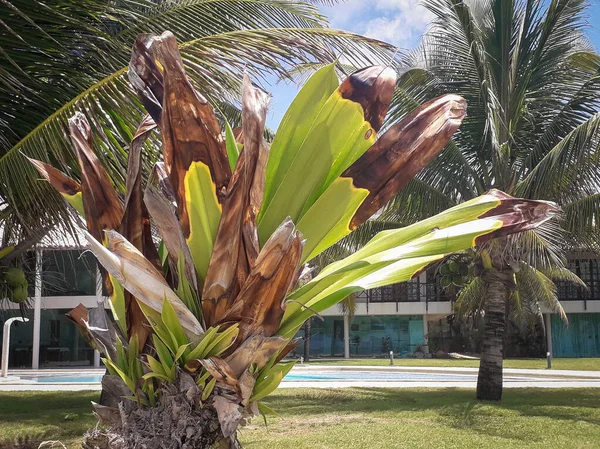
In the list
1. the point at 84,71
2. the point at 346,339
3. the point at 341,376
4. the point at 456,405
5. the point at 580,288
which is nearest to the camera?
the point at 84,71

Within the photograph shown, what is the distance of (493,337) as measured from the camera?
10703 mm

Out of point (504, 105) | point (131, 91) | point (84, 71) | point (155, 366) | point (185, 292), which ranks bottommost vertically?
point (155, 366)

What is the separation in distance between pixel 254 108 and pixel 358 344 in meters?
31.3

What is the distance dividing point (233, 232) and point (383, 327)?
101 ft

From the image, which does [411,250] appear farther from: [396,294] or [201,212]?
[396,294]

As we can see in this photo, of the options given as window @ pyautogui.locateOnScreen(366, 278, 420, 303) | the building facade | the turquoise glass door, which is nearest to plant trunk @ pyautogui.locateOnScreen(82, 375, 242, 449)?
the building facade

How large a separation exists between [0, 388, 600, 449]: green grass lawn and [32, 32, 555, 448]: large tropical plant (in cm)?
420

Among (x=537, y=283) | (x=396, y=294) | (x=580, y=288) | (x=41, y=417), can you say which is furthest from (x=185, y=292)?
(x=580, y=288)

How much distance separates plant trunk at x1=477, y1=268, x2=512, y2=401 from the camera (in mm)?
10562

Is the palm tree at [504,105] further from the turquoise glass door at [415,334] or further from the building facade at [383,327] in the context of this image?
the turquoise glass door at [415,334]

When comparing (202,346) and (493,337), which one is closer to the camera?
(202,346)

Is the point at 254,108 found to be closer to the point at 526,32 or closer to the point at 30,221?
the point at 30,221

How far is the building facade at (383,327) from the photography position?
26297mm

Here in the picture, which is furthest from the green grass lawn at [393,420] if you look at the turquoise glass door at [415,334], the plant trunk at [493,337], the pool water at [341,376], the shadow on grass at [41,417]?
the turquoise glass door at [415,334]
